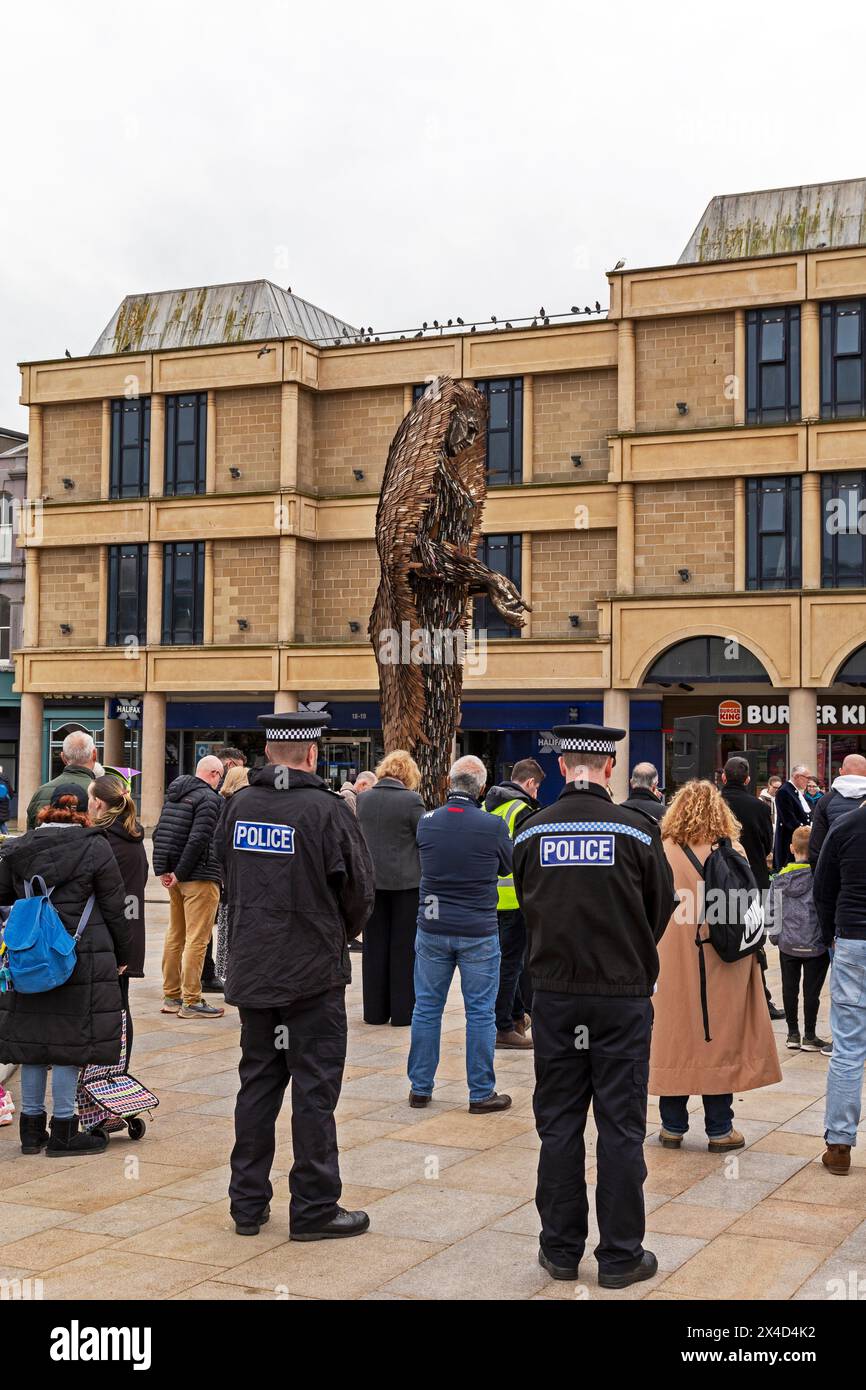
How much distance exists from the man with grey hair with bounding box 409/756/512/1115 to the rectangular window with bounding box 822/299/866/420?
27.8 meters

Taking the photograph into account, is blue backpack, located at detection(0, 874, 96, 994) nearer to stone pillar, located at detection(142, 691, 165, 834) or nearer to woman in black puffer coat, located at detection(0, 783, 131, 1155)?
woman in black puffer coat, located at detection(0, 783, 131, 1155)

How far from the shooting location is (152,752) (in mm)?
40719

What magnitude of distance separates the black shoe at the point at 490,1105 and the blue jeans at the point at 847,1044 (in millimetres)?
1942

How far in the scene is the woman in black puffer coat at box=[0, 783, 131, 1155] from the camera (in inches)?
274

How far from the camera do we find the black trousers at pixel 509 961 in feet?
32.8

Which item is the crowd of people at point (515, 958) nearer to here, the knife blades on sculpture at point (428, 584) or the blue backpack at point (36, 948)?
the blue backpack at point (36, 948)

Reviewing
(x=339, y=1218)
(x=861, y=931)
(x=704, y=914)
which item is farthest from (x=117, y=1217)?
(x=861, y=931)

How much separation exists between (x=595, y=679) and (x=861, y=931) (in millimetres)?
28813

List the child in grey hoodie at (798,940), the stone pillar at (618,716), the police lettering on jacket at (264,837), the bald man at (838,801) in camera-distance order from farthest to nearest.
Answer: the stone pillar at (618,716) → the child in grey hoodie at (798,940) → the bald man at (838,801) → the police lettering on jacket at (264,837)

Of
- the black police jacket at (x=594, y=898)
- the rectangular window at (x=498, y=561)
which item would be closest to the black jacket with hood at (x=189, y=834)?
the black police jacket at (x=594, y=898)

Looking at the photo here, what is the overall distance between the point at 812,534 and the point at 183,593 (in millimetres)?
17453

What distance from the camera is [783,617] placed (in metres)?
33.4

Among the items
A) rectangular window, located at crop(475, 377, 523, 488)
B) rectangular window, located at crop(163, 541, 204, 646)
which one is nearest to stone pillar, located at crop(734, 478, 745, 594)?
rectangular window, located at crop(475, 377, 523, 488)

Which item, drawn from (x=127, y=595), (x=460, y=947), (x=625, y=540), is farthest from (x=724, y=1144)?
(x=127, y=595)
